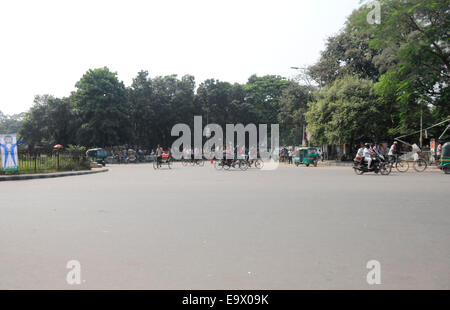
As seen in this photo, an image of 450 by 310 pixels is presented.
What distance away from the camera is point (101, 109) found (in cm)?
5119

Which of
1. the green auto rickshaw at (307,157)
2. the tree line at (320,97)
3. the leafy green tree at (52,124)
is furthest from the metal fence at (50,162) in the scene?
the leafy green tree at (52,124)

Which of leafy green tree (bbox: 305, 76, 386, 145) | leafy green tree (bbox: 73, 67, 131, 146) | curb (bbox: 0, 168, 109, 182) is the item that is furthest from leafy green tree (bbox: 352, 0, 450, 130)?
leafy green tree (bbox: 73, 67, 131, 146)

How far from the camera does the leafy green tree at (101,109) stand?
168 ft

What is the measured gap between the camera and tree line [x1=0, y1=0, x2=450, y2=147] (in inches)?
983

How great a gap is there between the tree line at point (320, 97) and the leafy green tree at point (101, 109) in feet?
0.40

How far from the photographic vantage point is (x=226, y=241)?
5.95 meters

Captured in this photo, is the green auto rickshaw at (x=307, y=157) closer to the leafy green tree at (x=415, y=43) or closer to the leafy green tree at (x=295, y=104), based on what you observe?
the leafy green tree at (x=415, y=43)

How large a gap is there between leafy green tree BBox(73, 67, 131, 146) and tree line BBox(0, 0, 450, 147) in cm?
12

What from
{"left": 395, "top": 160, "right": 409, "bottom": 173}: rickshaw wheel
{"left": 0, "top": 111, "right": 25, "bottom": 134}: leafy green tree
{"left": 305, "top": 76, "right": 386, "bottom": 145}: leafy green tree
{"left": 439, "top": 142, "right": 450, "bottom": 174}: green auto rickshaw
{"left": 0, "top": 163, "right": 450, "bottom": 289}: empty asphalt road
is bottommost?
{"left": 0, "top": 163, "right": 450, "bottom": 289}: empty asphalt road

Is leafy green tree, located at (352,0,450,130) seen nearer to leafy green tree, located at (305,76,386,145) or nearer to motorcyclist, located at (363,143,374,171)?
motorcyclist, located at (363,143,374,171)

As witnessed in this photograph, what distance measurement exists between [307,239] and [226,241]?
46.3 inches
